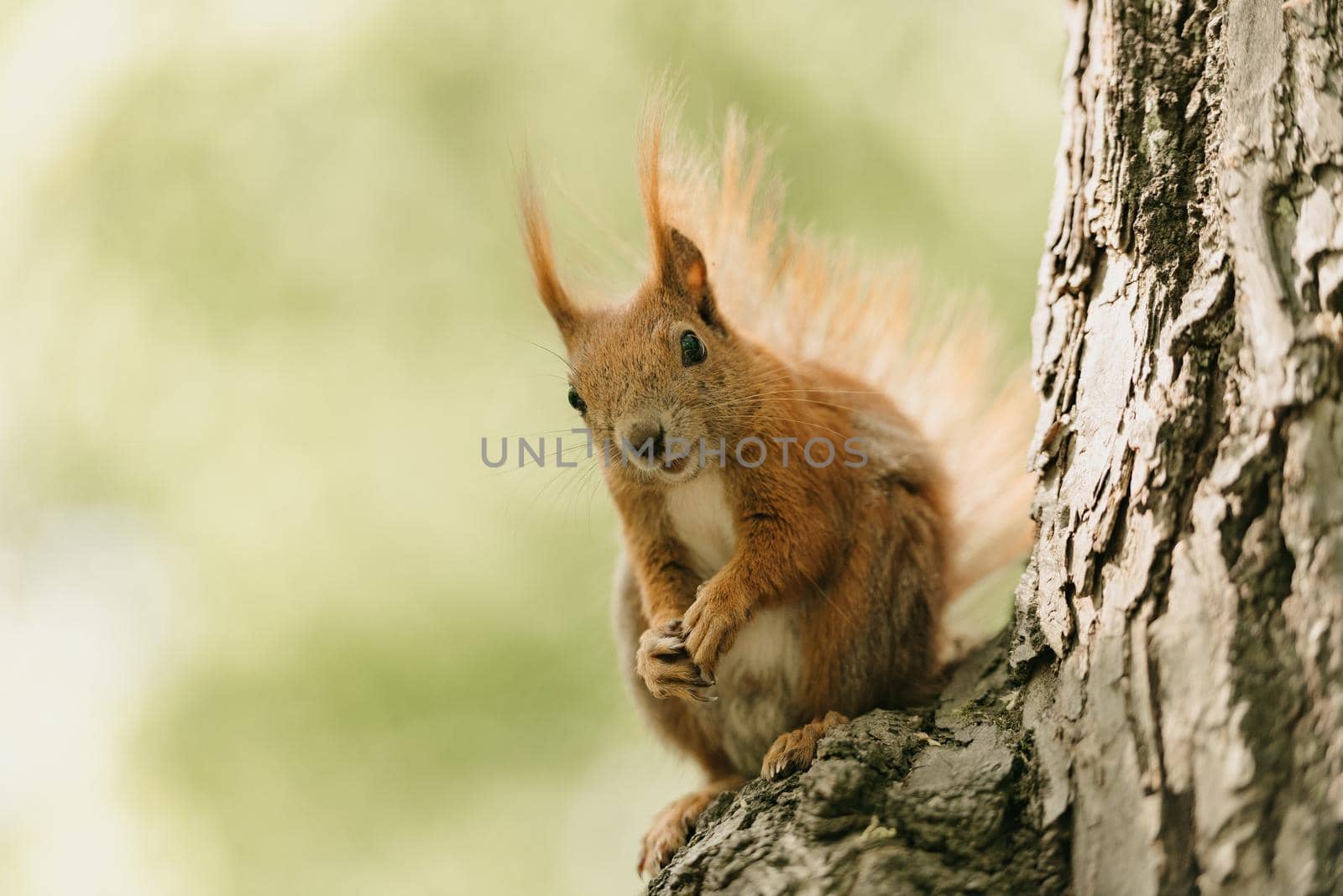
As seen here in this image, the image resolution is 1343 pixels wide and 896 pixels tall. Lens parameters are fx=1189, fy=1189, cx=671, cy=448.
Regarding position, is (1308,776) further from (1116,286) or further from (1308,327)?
(1116,286)

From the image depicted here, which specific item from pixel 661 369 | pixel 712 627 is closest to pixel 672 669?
pixel 712 627

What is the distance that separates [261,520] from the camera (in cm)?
430

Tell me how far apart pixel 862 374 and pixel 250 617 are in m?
2.45

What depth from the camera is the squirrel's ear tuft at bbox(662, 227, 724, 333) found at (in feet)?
8.58

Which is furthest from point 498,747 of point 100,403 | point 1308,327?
point 1308,327

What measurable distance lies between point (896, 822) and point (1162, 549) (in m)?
0.57

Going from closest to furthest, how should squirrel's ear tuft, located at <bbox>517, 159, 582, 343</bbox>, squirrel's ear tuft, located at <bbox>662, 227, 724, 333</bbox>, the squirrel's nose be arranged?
the squirrel's nose
squirrel's ear tuft, located at <bbox>662, 227, 724, 333</bbox>
squirrel's ear tuft, located at <bbox>517, 159, 582, 343</bbox>

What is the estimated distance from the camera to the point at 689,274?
2631mm

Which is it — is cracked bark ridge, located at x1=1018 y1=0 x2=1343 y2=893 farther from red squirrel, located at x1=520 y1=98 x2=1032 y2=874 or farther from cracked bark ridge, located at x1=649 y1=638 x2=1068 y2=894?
red squirrel, located at x1=520 y1=98 x2=1032 y2=874

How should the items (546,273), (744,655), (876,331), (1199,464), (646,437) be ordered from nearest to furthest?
(1199,464) → (646,437) → (744,655) → (546,273) → (876,331)

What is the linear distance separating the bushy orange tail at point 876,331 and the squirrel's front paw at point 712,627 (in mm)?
726

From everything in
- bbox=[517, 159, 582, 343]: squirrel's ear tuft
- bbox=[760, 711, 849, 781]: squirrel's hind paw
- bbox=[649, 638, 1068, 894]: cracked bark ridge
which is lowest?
bbox=[649, 638, 1068, 894]: cracked bark ridge

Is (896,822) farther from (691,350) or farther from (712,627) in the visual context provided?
(691,350)

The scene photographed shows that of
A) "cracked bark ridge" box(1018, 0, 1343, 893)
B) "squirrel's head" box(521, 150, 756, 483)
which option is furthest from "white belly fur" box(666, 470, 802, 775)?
"cracked bark ridge" box(1018, 0, 1343, 893)
